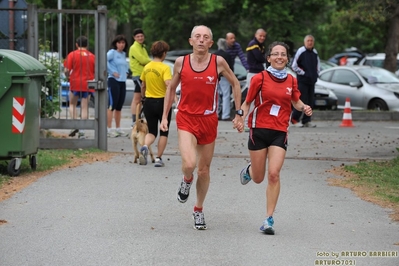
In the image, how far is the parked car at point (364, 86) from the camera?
81.6ft

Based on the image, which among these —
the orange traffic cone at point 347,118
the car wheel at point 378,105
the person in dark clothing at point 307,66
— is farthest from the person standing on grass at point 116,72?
the car wheel at point 378,105

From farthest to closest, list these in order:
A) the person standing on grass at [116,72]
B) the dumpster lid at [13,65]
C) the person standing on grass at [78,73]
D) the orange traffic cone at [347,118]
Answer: the orange traffic cone at [347,118], the person standing on grass at [116,72], the person standing on grass at [78,73], the dumpster lid at [13,65]

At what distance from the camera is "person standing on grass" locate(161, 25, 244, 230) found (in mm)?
8688

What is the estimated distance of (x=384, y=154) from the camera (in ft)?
52.0

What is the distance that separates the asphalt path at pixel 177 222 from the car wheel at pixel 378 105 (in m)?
11.0

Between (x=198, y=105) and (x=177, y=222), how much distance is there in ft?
4.17

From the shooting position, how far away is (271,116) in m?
8.77

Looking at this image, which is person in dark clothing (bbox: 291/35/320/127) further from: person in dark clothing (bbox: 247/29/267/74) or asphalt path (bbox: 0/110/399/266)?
asphalt path (bbox: 0/110/399/266)

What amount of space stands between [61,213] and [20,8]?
5.90m

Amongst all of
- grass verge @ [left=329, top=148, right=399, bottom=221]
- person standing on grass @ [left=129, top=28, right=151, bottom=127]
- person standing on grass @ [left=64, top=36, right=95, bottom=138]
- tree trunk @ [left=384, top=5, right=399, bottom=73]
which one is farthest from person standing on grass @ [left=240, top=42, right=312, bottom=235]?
tree trunk @ [left=384, top=5, right=399, bottom=73]

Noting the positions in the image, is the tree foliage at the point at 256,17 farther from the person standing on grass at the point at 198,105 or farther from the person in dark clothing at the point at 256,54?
the person standing on grass at the point at 198,105

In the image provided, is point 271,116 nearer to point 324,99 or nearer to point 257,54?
point 257,54

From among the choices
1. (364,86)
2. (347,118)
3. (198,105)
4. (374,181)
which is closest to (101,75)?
(374,181)

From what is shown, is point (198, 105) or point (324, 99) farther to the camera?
point (324, 99)
